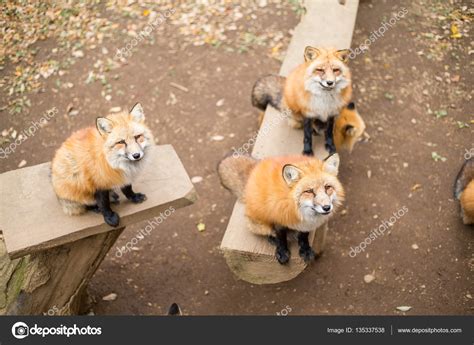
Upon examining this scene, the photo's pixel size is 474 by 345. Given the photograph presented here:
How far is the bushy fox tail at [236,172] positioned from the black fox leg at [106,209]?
1010 millimetres

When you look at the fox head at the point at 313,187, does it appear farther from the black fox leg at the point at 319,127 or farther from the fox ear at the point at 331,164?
the black fox leg at the point at 319,127

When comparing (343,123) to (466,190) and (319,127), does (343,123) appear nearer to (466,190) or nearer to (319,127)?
(319,127)

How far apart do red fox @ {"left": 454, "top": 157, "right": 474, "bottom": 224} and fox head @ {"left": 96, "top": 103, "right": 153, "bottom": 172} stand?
136 inches

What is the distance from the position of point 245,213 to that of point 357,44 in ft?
14.4

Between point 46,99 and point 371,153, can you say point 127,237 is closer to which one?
point 46,99

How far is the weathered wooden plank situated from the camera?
4004mm

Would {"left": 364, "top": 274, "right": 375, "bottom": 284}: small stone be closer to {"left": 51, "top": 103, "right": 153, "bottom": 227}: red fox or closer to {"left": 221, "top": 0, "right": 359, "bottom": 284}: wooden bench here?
{"left": 221, "top": 0, "right": 359, "bottom": 284}: wooden bench

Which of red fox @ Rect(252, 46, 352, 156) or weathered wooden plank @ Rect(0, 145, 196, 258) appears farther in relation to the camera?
red fox @ Rect(252, 46, 352, 156)

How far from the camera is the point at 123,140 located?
366 cm
